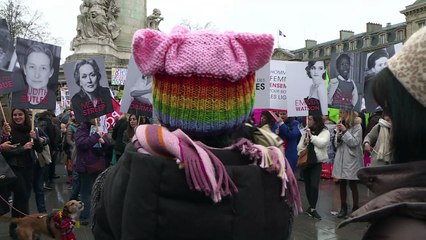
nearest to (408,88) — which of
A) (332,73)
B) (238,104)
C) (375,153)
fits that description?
(238,104)

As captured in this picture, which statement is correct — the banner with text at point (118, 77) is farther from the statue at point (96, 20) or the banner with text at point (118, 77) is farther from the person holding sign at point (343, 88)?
the person holding sign at point (343, 88)

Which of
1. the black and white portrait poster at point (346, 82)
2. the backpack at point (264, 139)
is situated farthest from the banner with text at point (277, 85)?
the backpack at point (264, 139)

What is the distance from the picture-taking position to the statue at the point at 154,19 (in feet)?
90.4

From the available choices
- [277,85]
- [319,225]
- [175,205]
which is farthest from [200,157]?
[277,85]

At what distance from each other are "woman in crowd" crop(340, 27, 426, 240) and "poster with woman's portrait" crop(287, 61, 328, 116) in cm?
716

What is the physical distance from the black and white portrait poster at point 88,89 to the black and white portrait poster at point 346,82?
3.95 metres

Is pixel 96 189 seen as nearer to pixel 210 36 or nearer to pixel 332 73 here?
pixel 210 36

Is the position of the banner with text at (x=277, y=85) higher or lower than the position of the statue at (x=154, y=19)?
lower

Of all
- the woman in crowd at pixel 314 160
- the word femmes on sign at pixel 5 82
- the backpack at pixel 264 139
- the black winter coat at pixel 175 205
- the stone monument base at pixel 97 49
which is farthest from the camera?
the stone monument base at pixel 97 49

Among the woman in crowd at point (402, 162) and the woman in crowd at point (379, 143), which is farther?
the woman in crowd at point (379, 143)

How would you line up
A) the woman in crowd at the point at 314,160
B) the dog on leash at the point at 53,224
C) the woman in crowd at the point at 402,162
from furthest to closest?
the woman in crowd at the point at 314,160 → the dog on leash at the point at 53,224 → the woman in crowd at the point at 402,162

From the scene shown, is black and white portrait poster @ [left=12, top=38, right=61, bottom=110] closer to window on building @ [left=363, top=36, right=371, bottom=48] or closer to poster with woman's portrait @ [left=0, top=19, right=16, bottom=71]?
poster with woman's portrait @ [left=0, top=19, right=16, bottom=71]

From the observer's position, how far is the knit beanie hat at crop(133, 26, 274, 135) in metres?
1.70

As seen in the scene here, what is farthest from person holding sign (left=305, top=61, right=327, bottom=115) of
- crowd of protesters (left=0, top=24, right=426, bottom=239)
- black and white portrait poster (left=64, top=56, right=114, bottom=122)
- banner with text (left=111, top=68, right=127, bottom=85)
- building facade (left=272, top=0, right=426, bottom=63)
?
building facade (left=272, top=0, right=426, bottom=63)
